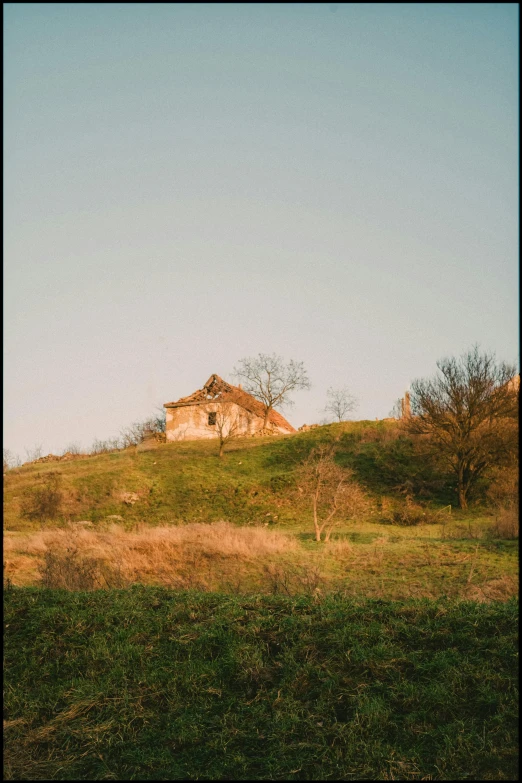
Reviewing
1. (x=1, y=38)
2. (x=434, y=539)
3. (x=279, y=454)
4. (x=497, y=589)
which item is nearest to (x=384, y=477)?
(x=279, y=454)

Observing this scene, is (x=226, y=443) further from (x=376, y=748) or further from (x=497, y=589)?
(x=376, y=748)

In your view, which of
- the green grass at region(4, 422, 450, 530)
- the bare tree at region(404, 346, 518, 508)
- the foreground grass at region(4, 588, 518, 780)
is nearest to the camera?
the foreground grass at region(4, 588, 518, 780)

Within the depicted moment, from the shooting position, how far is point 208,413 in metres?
50.9

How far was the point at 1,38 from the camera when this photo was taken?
4.36 metres

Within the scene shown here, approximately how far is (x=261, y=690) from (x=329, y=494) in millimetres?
18436

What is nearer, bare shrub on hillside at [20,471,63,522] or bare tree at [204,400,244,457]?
bare shrub on hillside at [20,471,63,522]

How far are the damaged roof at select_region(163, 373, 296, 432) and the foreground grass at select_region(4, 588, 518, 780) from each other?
43109 millimetres

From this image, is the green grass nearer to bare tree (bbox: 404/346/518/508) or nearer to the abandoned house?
the abandoned house

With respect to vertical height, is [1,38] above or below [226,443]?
above

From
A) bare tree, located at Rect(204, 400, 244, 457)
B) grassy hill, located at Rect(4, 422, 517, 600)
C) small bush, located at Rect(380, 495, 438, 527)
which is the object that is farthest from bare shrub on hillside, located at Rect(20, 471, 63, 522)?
small bush, located at Rect(380, 495, 438, 527)

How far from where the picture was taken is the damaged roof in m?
51.8

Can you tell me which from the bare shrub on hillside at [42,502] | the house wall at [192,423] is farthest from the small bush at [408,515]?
the house wall at [192,423]

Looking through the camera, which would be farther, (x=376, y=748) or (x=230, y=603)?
(x=230, y=603)

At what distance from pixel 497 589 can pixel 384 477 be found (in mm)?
20958
